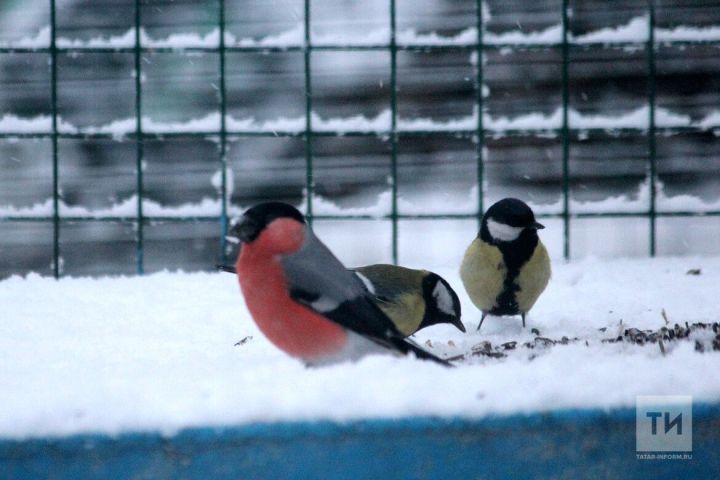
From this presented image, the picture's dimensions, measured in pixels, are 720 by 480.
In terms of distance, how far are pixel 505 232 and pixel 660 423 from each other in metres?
1.26

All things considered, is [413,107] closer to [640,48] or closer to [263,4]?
[263,4]

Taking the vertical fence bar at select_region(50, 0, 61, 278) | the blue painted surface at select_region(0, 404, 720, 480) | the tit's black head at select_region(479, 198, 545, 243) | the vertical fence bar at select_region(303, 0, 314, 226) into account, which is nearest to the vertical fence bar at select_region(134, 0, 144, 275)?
the vertical fence bar at select_region(50, 0, 61, 278)

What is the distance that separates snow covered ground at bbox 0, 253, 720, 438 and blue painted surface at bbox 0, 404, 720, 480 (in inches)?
1.0

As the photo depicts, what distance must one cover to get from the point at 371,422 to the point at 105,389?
57 cm

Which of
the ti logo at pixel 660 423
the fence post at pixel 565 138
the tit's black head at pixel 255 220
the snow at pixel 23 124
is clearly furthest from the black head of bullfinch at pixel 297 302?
the snow at pixel 23 124

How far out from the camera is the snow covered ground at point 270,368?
1.63 meters

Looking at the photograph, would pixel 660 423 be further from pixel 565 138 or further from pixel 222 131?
pixel 222 131

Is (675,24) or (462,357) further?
(675,24)

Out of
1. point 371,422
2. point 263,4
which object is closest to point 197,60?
point 263,4

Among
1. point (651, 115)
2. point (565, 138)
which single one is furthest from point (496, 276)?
point (651, 115)

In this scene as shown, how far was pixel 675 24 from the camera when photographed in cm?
417

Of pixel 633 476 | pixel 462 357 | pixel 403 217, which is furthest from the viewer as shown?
pixel 403 217

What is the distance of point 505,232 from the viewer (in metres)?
2.87

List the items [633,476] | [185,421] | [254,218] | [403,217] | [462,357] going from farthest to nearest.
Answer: [403,217] → [462,357] → [254,218] → [633,476] → [185,421]
